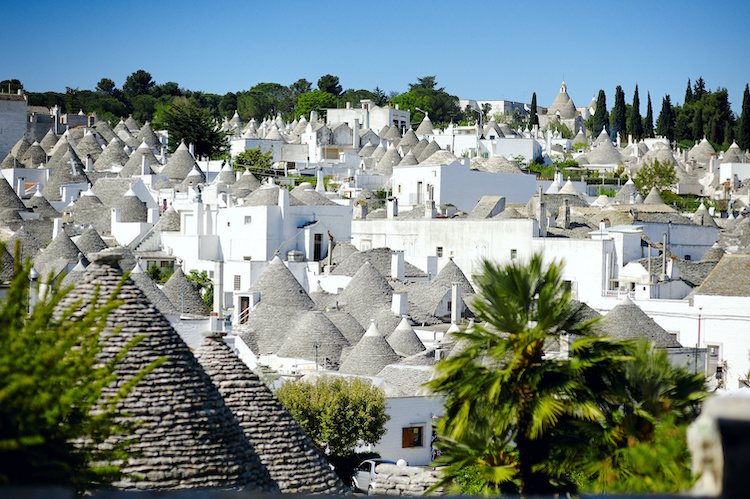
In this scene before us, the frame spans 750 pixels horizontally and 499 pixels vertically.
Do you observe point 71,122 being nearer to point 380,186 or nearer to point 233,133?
point 233,133

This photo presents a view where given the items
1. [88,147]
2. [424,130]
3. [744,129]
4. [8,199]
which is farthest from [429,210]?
[744,129]

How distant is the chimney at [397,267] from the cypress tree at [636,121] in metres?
71.7

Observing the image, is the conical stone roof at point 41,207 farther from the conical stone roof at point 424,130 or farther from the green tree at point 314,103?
the green tree at point 314,103

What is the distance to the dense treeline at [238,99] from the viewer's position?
11850 centimetres

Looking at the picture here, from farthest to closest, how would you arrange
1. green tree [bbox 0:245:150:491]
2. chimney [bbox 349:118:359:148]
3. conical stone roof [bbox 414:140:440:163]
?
chimney [bbox 349:118:359:148], conical stone roof [bbox 414:140:440:163], green tree [bbox 0:245:150:491]

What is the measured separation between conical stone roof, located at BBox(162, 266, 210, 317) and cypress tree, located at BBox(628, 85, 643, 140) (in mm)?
82258

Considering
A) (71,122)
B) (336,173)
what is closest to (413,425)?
(336,173)

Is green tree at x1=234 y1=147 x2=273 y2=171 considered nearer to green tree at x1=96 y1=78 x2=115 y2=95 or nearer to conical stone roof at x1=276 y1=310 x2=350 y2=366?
conical stone roof at x1=276 y1=310 x2=350 y2=366

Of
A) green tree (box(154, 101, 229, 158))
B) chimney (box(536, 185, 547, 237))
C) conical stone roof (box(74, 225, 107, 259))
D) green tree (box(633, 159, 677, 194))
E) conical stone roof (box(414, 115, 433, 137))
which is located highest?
conical stone roof (box(414, 115, 433, 137))

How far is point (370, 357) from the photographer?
104 feet

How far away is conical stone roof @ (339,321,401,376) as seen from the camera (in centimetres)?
3150

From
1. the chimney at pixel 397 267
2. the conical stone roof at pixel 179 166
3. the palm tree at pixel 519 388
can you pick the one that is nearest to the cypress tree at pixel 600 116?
the conical stone roof at pixel 179 166

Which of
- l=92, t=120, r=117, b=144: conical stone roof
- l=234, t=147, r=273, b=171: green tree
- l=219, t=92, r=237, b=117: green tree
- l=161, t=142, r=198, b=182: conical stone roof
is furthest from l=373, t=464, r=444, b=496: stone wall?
l=219, t=92, r=237, b=117: green tree

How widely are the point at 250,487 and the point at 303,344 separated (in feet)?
76.2
